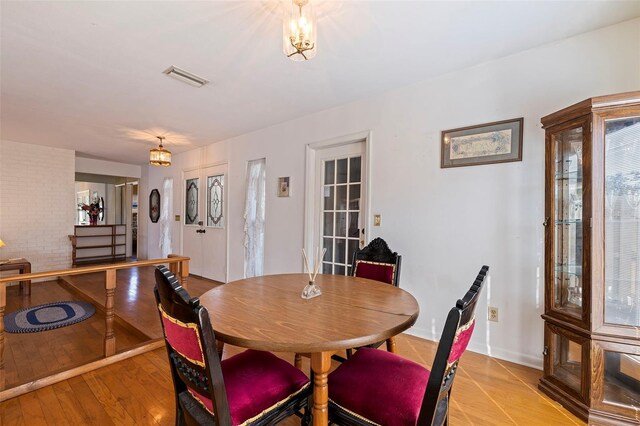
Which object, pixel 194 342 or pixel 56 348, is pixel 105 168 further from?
pixel 194 342

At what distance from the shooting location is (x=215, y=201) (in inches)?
196

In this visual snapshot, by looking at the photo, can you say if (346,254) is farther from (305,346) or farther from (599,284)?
(305,346)

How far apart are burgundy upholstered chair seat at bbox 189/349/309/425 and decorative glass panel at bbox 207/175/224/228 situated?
3.84 meters

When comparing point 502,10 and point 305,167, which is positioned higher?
point 502,10

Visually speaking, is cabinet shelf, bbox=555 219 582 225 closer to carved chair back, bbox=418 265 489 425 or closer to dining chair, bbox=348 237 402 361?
dining chair, bbox=348 237 402 361

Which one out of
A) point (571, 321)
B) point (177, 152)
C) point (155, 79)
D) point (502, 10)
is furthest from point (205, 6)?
point (177, 152)

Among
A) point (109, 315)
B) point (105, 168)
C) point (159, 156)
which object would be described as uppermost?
point (105, 168)

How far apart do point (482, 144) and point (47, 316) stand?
204 inches

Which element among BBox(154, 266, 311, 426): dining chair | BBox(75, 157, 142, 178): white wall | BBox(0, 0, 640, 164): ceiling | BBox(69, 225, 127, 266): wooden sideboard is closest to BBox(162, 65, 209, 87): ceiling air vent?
BBox(0, 0, 640, 164): ceiling

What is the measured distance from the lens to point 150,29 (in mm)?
1881

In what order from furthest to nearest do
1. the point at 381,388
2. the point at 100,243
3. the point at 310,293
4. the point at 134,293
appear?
1. the point at 100,243
2. the point at 134,293
3. the point at 310,293
4. the point at 381,388

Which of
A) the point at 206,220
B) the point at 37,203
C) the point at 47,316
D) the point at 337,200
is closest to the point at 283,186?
the point at 337,200

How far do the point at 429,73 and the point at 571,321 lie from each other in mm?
2164

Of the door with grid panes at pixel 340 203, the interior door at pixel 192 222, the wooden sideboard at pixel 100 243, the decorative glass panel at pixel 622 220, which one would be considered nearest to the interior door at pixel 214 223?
the interior door at pixel 192 222
